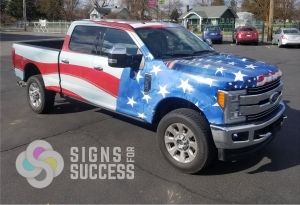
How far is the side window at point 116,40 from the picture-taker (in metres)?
5.76

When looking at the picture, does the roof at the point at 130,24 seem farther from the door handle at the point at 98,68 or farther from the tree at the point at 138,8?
the tree at the point at 138,8

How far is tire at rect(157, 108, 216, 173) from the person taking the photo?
188 inches

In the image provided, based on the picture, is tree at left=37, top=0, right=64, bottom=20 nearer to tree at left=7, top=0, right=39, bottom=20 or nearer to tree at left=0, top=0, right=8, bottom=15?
tree at left=7, top=0, right=39, bottom=20

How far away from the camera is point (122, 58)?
5.45m

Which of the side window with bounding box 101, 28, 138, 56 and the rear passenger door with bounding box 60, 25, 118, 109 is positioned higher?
the side window with bounding box 101, 28, 138, 56

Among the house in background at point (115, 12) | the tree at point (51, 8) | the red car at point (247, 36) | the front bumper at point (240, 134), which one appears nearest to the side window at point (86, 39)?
the front bumper at point (240, 134)

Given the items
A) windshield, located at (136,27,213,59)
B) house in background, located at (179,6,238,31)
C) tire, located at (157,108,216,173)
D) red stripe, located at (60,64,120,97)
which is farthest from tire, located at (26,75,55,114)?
house in background, located at (179,6,238,31)

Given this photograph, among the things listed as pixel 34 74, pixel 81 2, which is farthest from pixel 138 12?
pixel 34 74

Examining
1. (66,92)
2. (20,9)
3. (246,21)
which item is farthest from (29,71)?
(20,9)

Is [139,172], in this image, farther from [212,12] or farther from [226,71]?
[212,12]

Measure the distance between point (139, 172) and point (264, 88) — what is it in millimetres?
1888

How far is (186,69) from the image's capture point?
197 inches

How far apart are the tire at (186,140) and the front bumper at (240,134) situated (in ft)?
0.49

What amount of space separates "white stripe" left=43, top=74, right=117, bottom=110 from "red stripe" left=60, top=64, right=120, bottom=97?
0.07 m
